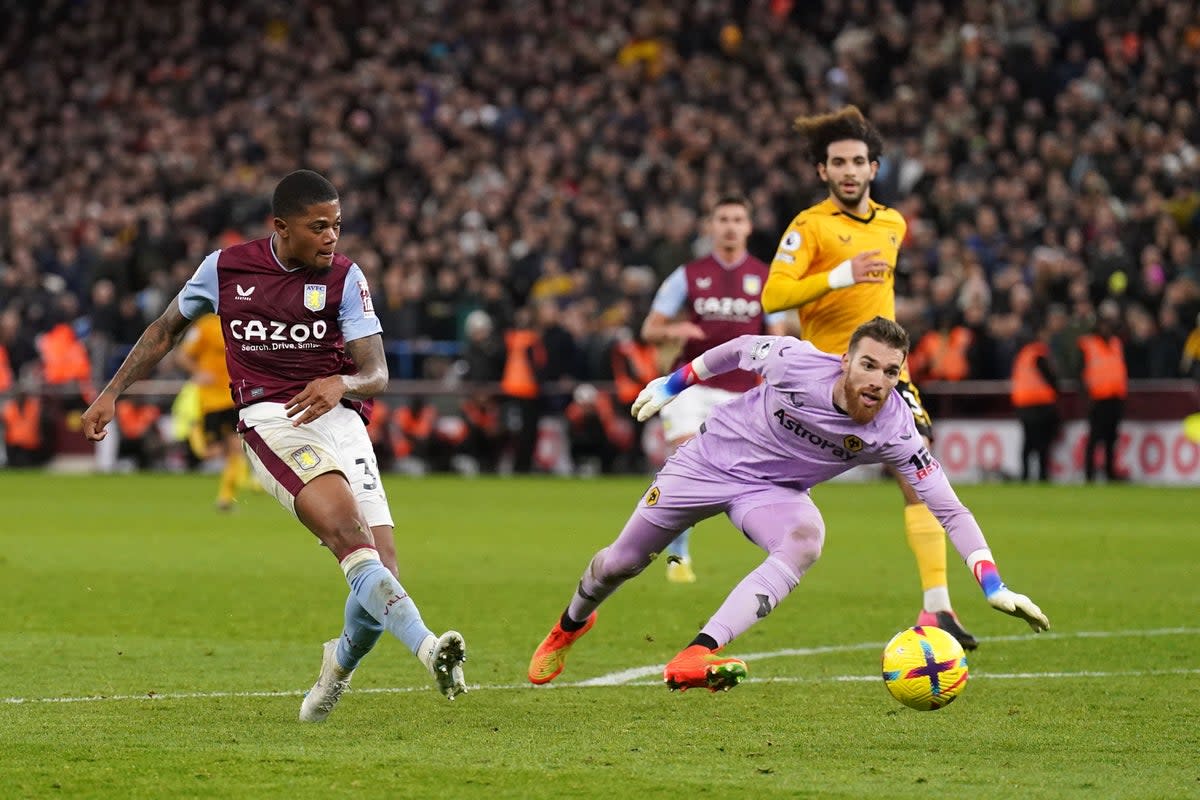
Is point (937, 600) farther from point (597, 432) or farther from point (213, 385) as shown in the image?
point (597, 432)

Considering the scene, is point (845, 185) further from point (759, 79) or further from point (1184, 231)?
point (759, 79)

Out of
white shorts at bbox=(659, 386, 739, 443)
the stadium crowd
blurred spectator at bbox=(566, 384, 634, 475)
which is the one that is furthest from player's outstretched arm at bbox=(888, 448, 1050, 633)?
blurred spectator at bbox=(566, 384, 634, 475)

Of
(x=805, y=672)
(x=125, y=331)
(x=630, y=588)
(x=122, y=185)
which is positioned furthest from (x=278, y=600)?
(x=122, y=185)

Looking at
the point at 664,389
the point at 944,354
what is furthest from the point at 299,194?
the point at 944,354

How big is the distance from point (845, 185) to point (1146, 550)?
648 cm

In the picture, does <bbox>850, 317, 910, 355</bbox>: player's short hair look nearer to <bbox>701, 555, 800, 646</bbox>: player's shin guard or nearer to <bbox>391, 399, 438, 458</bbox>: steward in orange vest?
<bbox>701, 555, 800, 646</bbox>: player's shin guard

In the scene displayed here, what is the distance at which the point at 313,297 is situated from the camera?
7535 mm

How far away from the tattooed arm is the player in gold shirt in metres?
12.0

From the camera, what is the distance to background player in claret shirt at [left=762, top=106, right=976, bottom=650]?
948cm

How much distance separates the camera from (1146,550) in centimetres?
1503

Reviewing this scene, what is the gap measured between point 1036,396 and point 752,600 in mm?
16322

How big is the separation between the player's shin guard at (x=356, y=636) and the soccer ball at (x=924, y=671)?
6.12 ft

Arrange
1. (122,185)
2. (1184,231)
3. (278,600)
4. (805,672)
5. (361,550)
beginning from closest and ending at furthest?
(361,550)
(805,672)
(278,600)
(1184,231)
(122,185)

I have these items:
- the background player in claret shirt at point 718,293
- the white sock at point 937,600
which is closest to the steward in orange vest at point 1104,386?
the background player in claret shirt at point 718,293
